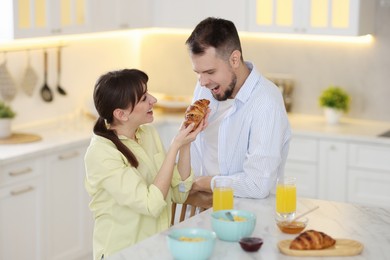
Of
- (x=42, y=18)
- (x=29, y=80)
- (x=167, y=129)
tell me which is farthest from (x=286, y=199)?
(x=167, y=129)

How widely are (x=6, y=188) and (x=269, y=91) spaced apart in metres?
1.91

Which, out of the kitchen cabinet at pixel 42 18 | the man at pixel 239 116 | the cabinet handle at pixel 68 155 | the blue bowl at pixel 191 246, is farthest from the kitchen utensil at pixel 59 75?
the blue bowl at pixel 191 246

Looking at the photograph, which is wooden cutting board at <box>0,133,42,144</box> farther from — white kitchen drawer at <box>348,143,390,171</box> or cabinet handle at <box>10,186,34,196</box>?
white kitchen drawer at <box>348,143,390,171</box>

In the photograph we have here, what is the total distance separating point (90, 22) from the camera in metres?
5.69

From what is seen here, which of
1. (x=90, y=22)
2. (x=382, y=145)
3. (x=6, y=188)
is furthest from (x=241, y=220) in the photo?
(x=90, y=22)

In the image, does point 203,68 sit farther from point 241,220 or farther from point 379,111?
point 379,111

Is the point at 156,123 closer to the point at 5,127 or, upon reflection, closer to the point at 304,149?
the point at 304,149

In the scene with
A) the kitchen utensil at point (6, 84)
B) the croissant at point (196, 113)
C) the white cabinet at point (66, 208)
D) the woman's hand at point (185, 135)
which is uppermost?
the croissant at point (196, 113)

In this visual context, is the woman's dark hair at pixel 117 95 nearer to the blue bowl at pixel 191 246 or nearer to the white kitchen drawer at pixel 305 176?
the blue bowl at pixel 191 246

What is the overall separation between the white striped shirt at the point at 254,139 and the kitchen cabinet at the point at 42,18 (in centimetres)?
197

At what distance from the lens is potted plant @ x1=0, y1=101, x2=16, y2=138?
201 inches

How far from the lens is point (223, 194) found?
A: 3.09 metres

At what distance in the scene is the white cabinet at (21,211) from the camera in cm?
474

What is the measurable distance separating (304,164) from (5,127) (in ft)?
6.39
